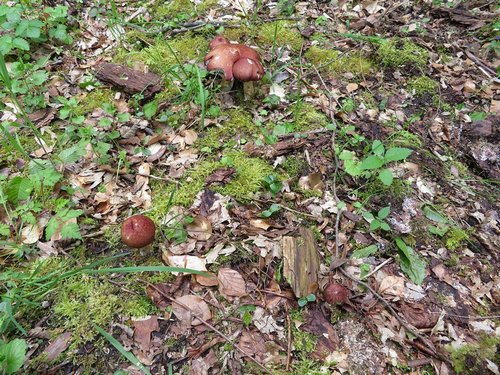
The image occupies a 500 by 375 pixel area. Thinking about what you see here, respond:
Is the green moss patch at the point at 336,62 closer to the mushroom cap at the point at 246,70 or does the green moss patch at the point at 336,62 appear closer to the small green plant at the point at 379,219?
the mushroom cap at the point at 246,70

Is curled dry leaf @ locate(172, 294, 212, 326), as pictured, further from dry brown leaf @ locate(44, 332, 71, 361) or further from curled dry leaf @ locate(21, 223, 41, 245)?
curled dry leaf @ locate(21, 223, 41, 245)

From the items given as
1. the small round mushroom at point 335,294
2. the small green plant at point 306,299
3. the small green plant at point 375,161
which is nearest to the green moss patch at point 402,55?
the small green plant at point 375,161

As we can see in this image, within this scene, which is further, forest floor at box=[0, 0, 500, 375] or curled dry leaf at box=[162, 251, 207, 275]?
curled dry leaf at box=[162, 251, 207, 275]

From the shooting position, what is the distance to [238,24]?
17.4 feet

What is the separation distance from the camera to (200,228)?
10.8 ft

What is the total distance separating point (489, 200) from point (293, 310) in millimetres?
2465

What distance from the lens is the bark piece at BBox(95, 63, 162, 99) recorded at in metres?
4.30

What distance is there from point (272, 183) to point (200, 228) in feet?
2.70

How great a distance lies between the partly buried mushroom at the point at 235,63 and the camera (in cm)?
389

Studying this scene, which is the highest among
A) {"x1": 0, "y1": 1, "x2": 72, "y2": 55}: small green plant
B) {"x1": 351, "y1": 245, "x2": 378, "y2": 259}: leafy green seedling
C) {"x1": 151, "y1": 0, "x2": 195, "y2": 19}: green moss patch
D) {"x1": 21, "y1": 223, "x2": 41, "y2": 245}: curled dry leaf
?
{"x1": 0, "y1": 1, "x2": 72, "y2": 55}: small green plant

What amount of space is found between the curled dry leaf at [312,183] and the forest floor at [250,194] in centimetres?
2

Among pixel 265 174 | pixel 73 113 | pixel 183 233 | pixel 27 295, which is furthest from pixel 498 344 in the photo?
pixel 73 113

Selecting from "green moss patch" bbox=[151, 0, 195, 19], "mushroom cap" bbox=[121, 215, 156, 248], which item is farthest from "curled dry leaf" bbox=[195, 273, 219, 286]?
"green moss patch" bbox=[151, 0, 195, 19]

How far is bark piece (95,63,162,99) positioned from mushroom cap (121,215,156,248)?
6.55ft
